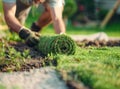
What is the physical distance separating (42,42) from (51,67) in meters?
1.44

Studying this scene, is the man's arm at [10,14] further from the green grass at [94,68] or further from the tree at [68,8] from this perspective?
the tree at [68,8]

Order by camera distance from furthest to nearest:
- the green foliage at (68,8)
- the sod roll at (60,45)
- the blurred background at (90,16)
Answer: the blurred background at (90,16) < the green foliage at (68,8) < the sod roll at (60,45)

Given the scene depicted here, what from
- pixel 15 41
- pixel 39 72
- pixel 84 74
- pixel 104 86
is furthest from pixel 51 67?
pixel 15 41

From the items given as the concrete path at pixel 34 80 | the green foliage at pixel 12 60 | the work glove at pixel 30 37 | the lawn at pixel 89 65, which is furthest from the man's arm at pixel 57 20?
the concrete path at pixel 34 80

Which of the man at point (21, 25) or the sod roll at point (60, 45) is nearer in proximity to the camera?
the sod roll at point (60, 45)

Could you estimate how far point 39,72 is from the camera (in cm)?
617

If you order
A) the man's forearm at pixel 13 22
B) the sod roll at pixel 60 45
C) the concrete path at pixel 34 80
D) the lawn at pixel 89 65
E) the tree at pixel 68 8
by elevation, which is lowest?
the concrete path at pixel 34 80

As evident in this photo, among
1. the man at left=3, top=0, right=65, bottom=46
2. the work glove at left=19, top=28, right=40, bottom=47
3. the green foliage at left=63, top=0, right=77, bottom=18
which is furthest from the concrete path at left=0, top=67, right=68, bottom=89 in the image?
the green foliage at left=63, top=0, right=77, bottom=18

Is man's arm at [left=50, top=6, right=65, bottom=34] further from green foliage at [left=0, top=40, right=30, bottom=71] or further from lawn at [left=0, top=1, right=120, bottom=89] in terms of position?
green foliage at [left=0, top=40, right=30, bottom=71]

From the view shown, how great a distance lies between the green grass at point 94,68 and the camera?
540cm

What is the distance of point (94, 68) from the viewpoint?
5.86 metres

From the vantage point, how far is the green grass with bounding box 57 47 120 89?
17.7ft

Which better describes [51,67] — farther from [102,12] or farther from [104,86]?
[102,12]

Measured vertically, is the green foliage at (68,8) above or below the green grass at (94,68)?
above
